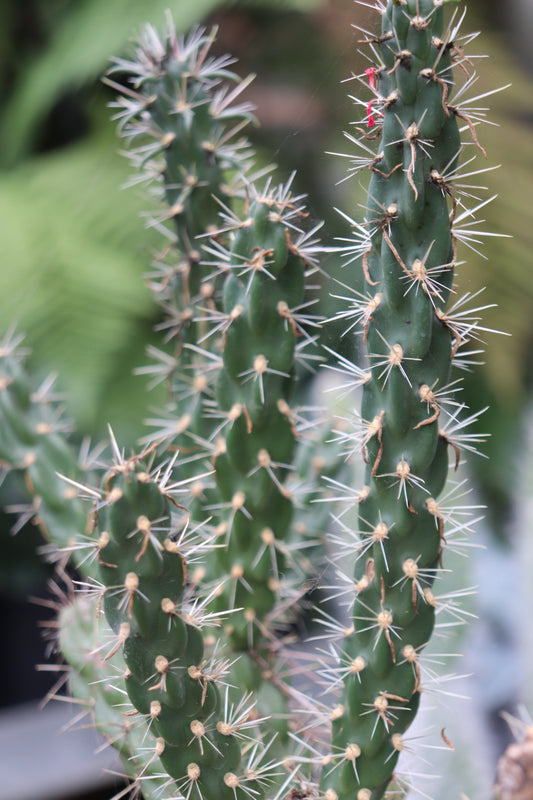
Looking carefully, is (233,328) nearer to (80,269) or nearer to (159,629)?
(159,629)

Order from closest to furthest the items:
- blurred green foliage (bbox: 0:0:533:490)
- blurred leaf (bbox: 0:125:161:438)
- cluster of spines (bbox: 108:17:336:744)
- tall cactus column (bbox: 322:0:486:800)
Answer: tall cactus column (bbox: 322:0:486:800), cluster of spines (bbox: 108:17:336:744), blurred green foliage (bbox: 0:0:533:490), blurred leaf (bbox: 0:125:161:438)

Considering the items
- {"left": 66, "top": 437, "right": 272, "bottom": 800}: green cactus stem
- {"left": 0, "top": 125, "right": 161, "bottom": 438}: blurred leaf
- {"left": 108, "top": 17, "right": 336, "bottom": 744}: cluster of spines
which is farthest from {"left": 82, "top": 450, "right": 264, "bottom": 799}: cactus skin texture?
{"left": 0, "top": 125, "right": 161, "bottom": 438}: blurred leaf

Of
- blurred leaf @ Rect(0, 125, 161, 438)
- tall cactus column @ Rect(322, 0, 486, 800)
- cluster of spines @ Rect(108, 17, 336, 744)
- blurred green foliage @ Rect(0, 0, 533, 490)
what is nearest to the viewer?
tall cactus column @ Rect(322, 0, 486, 800)

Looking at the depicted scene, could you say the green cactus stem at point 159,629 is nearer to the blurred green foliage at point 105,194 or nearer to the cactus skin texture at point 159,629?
the cactus skin texture at point 159,629

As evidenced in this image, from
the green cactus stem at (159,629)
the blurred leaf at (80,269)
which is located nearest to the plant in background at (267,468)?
the green cactus stem at (159,629)

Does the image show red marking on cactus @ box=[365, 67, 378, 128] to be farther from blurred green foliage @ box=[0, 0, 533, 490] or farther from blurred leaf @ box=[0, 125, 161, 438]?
blurred leaf @ box=[0, 125, 161, 438]

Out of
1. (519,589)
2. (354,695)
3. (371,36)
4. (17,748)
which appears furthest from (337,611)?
(371,36)

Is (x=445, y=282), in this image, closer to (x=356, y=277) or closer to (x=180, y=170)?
(x=356, y=277)

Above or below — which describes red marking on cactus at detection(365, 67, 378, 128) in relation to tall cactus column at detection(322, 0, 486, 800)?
above

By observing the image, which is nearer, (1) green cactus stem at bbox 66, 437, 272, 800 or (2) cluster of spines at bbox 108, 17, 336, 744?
(1) green cactus stem at bbox 66, 437, 272, 800
